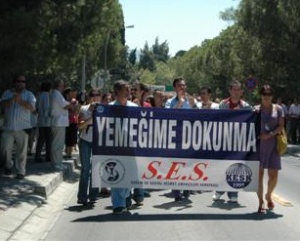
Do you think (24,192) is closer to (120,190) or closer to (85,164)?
(85,164)

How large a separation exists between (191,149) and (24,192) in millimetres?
2857

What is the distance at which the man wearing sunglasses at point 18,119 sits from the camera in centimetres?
1241

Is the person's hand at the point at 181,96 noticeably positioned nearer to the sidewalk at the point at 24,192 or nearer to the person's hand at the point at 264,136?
the person's hand at the point at 264,136

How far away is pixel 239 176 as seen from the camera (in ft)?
33.5

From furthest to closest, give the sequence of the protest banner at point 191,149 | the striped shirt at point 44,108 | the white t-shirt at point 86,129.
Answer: the striped shirt at point 44,108 → the white t-shirt at point 86,129 → the protest banner at point 191,149

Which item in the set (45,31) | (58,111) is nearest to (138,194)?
(58,111)

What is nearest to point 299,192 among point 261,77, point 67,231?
point 67,231

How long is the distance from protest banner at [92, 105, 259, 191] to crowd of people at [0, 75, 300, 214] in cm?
23

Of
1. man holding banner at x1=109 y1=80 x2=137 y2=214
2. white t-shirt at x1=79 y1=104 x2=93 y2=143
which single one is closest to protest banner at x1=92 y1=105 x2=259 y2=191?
man holding banner at x1=109 y1=80 x2=137 y2=214

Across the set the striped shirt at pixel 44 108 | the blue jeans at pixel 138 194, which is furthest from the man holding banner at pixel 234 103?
the striped shirt at pixel 44 108

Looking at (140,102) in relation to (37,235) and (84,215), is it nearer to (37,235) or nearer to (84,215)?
(84,215)

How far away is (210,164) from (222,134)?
488 millimetres

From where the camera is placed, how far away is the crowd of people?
33.3ft

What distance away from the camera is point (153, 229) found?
8.76 meters
